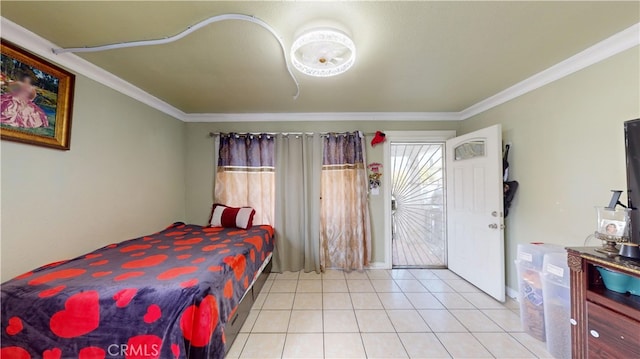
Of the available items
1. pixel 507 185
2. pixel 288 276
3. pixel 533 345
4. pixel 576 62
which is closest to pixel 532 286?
pixel 533 345

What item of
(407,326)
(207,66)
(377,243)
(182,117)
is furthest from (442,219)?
(182,117)

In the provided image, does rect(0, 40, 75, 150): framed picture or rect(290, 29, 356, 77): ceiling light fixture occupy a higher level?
rect(290, 29, 356, 77): ceiling light fixture

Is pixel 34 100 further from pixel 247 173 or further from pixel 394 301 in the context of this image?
pixel 394 301

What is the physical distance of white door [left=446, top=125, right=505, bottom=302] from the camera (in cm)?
240

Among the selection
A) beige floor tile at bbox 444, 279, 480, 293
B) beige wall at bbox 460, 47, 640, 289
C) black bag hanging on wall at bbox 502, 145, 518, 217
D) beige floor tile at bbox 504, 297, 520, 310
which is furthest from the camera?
beige floor tile at bbox 444, 279, 480, 293

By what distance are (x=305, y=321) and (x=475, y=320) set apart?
1.58 m

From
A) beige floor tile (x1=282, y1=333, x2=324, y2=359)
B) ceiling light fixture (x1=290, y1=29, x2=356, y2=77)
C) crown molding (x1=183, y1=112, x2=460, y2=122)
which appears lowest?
beige floor tile (x1=282, y1=333, x2=324, y2=359)

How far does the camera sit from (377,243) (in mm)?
3406

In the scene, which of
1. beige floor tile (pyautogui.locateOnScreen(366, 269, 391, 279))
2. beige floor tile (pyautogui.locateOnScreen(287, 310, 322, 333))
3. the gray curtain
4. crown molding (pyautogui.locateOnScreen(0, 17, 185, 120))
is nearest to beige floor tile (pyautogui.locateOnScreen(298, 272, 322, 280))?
the gray curtain

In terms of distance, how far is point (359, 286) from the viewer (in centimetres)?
285

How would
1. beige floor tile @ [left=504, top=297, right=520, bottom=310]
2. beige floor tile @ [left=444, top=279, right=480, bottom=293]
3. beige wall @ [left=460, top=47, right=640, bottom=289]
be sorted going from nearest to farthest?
beige wall @ [left=460, top=47, right=640, bottom=289]
beige floor tile @ [left=504, top=297, right=520, bottom=310]
beige floor tile @ [left=444, top=279, right=480, bottom=293]

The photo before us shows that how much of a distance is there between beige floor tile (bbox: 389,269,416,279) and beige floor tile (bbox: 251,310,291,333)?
63.2 inches

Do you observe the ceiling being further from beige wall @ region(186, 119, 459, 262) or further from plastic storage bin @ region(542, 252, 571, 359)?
plastic storage bin @ region(542, 252, 571, 359)

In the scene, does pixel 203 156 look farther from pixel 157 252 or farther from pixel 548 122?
pixel 548 122
